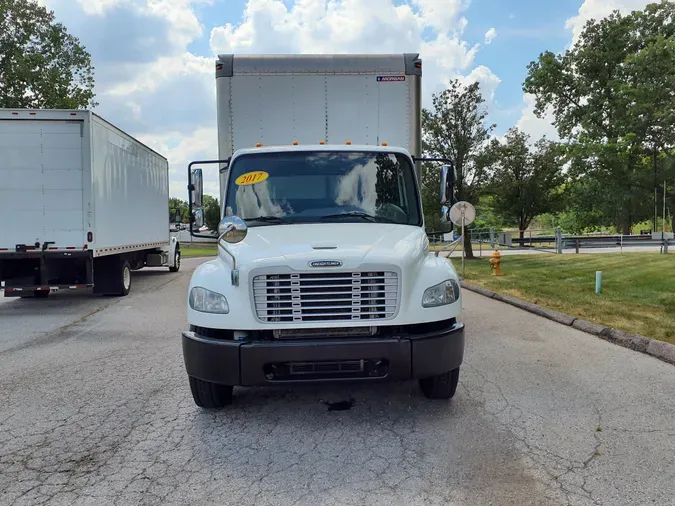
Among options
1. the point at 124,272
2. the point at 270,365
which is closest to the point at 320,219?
the point at 270,365

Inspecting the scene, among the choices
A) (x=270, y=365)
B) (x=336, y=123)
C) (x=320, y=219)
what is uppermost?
(x=336, y=123)

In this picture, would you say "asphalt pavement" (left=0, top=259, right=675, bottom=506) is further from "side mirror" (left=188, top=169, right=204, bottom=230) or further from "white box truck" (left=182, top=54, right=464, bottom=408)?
"side mirror" (left=188, top=169, right=204, bottom=230)

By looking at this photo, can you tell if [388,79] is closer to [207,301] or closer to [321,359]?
[207,301]

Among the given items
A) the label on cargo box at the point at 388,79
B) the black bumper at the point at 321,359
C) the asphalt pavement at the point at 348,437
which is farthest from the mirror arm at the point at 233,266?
the label on cargo box at the point at 388,79

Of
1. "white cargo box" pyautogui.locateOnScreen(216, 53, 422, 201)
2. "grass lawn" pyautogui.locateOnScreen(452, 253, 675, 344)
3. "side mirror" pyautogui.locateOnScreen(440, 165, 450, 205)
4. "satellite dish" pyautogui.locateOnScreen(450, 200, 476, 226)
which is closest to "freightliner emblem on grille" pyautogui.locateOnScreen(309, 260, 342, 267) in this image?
"side mirror" pyautogui.locateOnScreen(440, 165, 450, 205)

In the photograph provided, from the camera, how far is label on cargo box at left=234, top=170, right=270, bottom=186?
520 cm

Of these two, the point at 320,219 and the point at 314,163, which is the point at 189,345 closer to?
the point at 320,219

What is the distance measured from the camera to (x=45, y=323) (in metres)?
9.14

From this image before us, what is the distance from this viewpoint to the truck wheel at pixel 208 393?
435 cm

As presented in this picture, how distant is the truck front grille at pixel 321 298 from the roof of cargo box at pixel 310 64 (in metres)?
3.97

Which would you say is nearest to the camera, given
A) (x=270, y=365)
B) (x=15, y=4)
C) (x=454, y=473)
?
(x=454, y=473)

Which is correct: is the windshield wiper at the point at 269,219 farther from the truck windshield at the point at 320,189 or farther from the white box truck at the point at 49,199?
the white box truck at the point at 49,199

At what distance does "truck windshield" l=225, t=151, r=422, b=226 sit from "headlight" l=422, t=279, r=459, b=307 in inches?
43.1

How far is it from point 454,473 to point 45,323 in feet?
27.0
